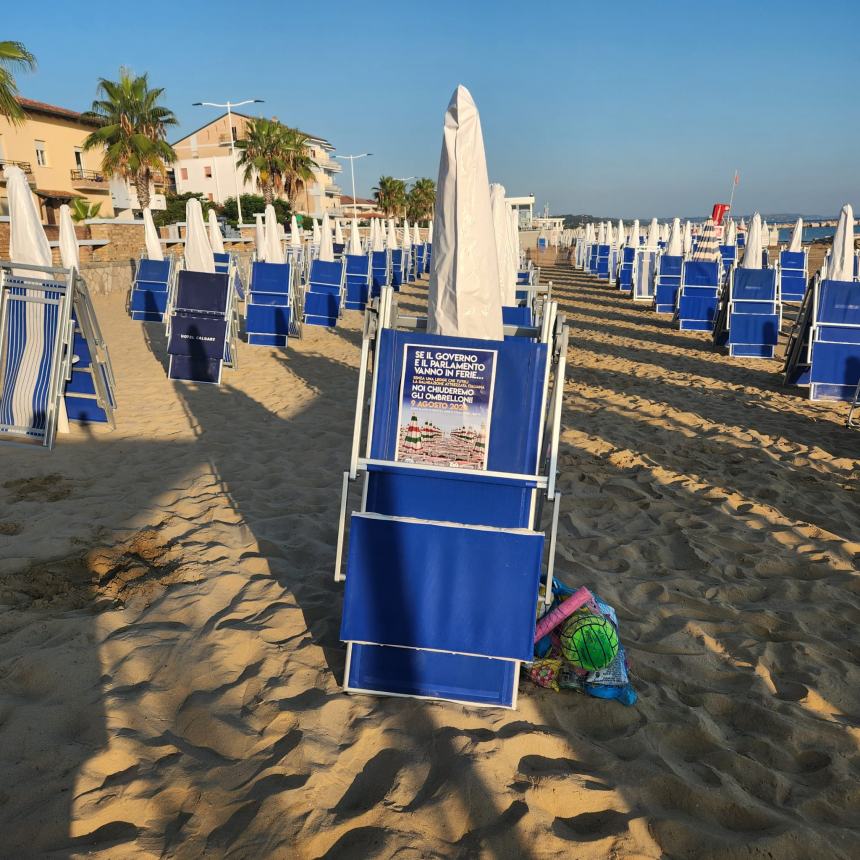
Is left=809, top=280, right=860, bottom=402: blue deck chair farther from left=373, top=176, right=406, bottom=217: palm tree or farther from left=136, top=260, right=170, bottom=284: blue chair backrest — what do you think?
left=373, top=176, right=406, bottom=217: palm tree

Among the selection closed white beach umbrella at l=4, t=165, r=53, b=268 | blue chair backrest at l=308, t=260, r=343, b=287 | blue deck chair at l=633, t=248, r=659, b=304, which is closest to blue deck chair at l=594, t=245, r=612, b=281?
blue deck chair at l=633, t=248, r=659, b=304

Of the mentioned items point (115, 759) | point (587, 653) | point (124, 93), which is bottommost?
point (115, 759)

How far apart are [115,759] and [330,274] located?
→ 13.2m

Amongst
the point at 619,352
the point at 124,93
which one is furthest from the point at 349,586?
the point at 124,93

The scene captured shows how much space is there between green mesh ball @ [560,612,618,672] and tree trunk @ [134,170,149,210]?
115 ft

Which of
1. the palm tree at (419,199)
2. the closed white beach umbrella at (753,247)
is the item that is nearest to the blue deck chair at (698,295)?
the closed white beach umbrella at (753,247)

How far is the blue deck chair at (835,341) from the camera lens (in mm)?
8781

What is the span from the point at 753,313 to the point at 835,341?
3.34 metres

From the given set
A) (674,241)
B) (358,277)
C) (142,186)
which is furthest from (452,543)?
(142,186)

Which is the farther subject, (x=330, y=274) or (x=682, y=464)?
(x=330, y=274)

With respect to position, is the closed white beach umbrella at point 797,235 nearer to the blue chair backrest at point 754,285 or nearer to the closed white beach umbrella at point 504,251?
the blue chair backrest at point 754,285

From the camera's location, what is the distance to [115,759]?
2.56 metres

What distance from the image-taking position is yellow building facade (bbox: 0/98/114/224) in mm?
33375

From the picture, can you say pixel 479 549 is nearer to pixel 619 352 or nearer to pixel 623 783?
pixel 623 783
